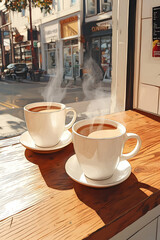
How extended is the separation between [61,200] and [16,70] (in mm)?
1077

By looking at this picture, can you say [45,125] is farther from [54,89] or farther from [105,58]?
[105,58]

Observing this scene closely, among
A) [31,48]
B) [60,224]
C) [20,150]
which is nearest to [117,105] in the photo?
[31,48]

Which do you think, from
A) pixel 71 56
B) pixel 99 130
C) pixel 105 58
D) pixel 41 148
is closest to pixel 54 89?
pixel 41 148

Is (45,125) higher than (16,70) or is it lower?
lower

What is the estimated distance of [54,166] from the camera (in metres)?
0.58

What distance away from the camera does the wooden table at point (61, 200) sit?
38 cm

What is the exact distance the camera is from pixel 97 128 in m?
0.53

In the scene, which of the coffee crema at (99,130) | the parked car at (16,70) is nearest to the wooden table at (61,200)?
the coffee crema at (99,130)

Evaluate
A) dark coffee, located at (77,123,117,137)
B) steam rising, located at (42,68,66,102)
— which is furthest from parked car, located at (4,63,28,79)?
dark coffee, located at (77,123,117,137)

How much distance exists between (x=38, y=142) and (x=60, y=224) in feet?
0.95

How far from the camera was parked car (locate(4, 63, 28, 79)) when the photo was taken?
4.28ft

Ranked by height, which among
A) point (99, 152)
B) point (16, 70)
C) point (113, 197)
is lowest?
point (113, 197)

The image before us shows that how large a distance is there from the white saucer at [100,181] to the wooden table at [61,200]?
20 mm

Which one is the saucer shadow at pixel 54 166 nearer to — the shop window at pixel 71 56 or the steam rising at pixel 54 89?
the steam rising at pixel 54 89
